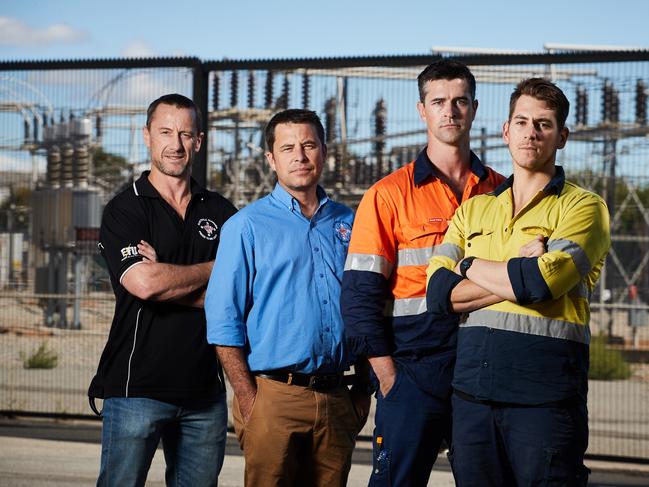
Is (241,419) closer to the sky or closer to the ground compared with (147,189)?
closer to the ground

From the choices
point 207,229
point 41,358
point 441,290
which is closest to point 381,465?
point 441,290

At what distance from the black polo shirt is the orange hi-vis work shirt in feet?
2.01

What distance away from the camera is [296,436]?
344 centimetres

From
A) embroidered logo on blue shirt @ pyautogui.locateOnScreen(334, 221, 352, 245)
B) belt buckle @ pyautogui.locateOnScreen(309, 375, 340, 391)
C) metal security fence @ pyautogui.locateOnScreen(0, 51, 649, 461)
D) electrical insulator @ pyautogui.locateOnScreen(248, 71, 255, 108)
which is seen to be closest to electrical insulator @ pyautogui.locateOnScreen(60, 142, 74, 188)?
metal security fence @ pyautogui.locateOnScreen(0, 51, 649, 461)

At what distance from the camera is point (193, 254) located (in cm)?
371

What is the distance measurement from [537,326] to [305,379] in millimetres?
894

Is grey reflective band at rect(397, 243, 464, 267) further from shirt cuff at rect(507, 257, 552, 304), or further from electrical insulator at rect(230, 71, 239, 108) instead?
electrical insulator at rect(230, 71, 239, 108)

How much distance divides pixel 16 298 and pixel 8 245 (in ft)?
1.39

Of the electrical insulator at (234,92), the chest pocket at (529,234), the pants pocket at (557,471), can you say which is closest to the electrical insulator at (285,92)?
the electrical insulator at (234,92)

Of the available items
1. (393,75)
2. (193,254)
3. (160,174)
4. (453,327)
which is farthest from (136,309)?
(393,75)

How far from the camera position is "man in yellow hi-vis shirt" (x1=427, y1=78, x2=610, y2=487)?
A: 290 cm

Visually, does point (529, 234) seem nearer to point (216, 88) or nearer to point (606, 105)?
point (606, 105)

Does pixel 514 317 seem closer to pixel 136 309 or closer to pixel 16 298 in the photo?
pixel 136 309

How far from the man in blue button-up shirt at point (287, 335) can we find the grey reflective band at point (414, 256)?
0.26 metres
